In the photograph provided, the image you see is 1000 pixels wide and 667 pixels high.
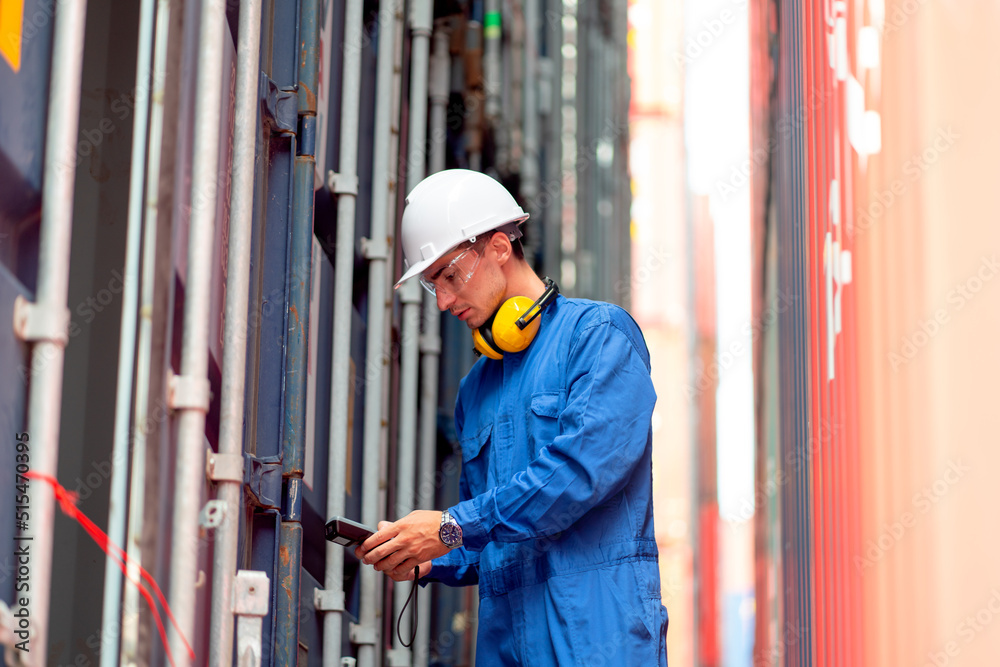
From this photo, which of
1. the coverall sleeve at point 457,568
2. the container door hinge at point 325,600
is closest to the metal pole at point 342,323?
the container door hinge at point 325,600

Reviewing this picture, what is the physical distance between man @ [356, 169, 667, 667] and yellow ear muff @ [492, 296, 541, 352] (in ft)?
0.07

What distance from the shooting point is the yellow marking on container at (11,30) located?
164 cm

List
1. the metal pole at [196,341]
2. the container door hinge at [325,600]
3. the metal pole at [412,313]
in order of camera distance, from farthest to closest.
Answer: the metal pole at [412,313] → the container door hinge at [325,600] → the metal pole at [196,341]

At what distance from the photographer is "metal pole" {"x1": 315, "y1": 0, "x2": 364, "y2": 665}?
3301 mm

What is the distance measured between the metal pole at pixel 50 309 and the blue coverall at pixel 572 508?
3.70ft

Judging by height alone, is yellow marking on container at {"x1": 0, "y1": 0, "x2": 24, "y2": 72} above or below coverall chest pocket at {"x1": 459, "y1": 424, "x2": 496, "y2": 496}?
above

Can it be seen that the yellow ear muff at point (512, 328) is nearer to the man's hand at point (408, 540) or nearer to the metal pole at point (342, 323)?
the man's hand at point (408, 540)

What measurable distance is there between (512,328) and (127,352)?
1.21 meters

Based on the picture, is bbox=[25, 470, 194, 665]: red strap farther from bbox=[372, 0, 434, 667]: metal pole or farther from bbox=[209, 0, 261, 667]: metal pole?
bbox=[372, 0, 434, 667]: metal pole

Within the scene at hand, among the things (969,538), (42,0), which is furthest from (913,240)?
(42,0)

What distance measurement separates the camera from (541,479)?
251 cm

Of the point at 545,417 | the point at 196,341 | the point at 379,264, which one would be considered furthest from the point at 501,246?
the point at 196,341

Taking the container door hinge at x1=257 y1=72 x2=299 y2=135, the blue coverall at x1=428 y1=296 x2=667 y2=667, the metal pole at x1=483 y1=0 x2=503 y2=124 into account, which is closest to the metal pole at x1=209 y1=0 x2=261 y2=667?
the container door hinge at x1=257 y1=72 x2=299 y2=135

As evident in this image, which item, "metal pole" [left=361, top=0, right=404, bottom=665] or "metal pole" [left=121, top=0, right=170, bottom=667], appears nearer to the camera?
"metal pole" [left=121, top=0, right=170, bottom=667]
